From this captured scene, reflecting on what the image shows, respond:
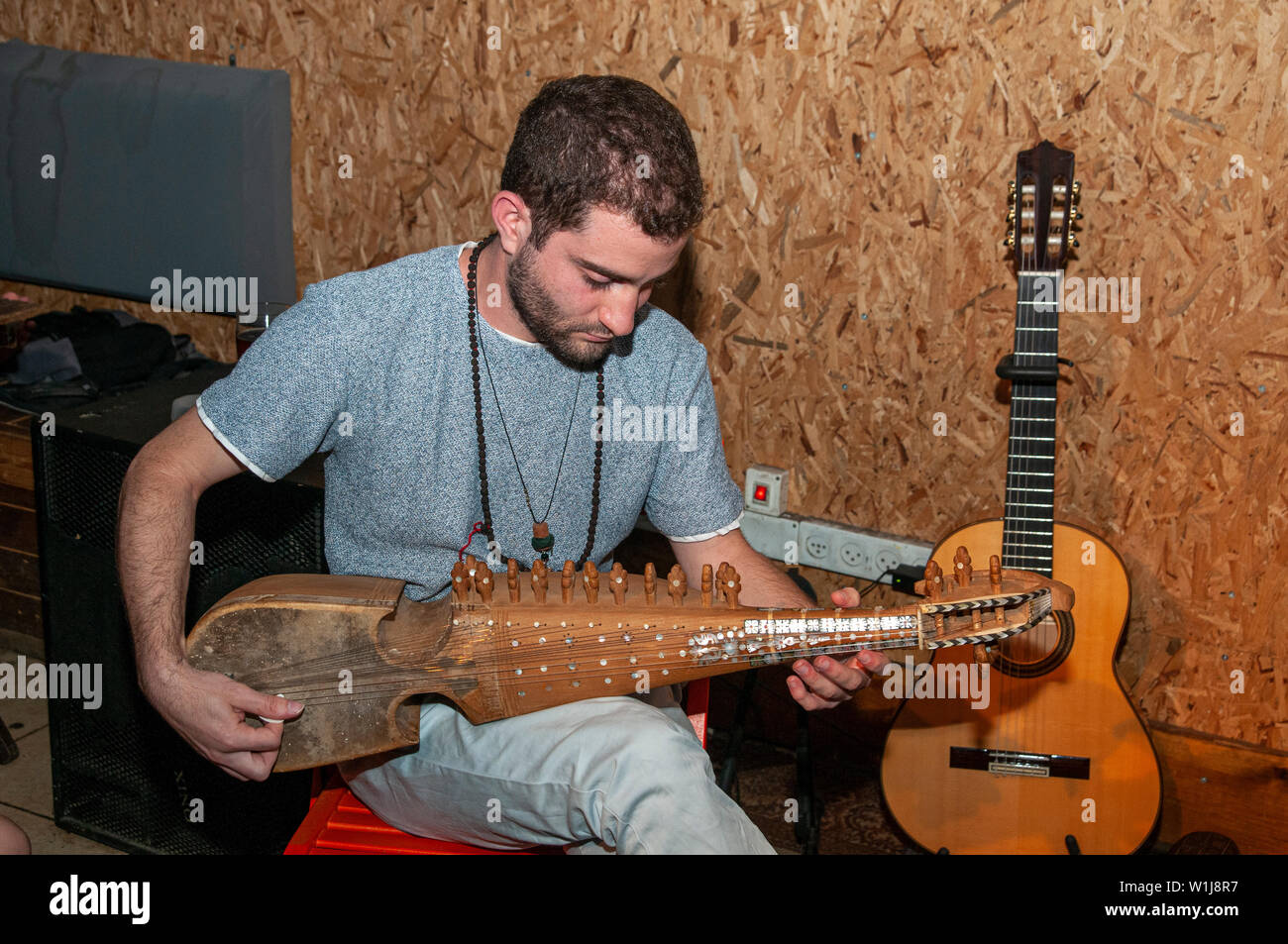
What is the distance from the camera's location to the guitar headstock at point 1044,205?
7.07 ft

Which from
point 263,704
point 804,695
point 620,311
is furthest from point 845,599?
point 263,704

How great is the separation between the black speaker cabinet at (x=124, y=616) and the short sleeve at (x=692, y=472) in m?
0.63

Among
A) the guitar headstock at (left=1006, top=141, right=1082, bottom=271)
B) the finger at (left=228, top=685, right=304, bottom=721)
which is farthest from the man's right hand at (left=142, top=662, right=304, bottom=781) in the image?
the guitar headstock at (left=1006, top=141, right=1082, bottom=271)

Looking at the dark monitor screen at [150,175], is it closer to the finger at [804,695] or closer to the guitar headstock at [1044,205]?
the guitar headstock at [1044,205]

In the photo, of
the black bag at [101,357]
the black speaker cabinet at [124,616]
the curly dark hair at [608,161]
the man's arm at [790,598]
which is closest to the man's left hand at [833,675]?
the man's arm at [790,598]

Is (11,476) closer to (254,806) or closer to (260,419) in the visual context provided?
(254,806)

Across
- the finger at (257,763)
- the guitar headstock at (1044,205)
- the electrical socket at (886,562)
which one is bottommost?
the finger at (257,763)

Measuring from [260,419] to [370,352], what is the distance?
0.17 m

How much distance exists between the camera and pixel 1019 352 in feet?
7.25

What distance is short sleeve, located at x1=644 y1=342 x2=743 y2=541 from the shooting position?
1.82 metres

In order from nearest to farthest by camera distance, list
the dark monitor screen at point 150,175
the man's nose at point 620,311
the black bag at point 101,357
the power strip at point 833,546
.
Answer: the man's nose at point 620,311, the power strip at point 833,546, the black bag at point 101,357, the dark monitor screen at point 150,175

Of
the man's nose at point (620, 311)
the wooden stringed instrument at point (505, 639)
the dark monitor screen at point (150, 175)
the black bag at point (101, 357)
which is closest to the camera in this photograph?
the wooden stringed instrument at point (505, 639)

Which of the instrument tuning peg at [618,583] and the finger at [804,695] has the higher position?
the instrument tuning peg at [618,583]

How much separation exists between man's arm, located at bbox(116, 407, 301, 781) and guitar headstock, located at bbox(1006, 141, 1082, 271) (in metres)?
1.41
